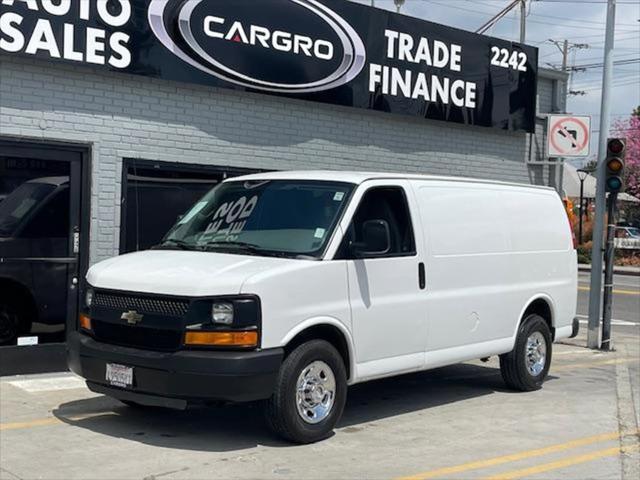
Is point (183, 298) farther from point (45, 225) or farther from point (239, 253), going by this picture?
point (45, 225)

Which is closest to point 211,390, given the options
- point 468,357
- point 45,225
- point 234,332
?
point 234,332

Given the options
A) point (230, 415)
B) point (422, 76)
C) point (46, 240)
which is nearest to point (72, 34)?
point (46, 240)

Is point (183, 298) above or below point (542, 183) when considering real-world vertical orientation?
below

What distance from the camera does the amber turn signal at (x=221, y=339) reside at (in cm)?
654

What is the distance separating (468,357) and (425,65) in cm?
618

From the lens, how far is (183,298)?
6.60 metres

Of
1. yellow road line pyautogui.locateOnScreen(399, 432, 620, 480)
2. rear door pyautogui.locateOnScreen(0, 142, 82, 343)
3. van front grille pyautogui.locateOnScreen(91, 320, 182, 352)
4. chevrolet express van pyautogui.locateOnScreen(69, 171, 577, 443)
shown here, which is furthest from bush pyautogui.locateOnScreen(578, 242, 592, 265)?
van front grille pyautogui.locateOnScreen(91, 320, 182, 352)

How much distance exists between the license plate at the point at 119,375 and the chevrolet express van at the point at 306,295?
0.04ft

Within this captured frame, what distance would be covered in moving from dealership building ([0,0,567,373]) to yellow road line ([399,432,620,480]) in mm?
5097

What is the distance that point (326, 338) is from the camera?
24.0 feet

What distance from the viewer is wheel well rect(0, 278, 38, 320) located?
30.8 ft

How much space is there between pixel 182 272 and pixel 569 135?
9.74 metres

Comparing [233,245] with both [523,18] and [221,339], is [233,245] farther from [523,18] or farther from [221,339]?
[523,18]

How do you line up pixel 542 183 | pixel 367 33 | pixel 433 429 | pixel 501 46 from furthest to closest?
pixel 542 183, pixel 501 46, pixel 367 33, pixel 433 429
